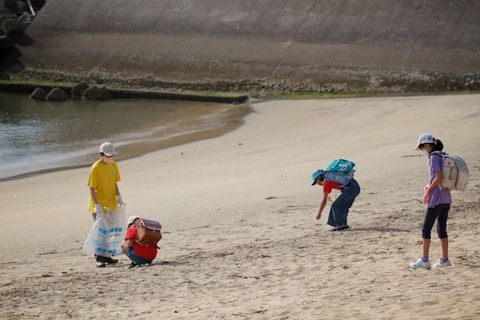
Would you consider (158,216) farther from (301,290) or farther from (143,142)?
(143,142)

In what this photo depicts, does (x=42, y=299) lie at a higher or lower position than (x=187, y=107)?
lower

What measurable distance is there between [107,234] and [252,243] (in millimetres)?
1631

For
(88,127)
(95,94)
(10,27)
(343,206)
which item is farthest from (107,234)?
(10,27)

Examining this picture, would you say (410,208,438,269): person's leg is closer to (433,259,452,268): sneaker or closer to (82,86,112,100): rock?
(433,259,452,268): sneaker

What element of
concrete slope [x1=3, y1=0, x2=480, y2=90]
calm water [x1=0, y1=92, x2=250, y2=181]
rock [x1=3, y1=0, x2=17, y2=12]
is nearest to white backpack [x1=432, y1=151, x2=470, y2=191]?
calm water [x1=0, y1=92, x2=250, y2=181]

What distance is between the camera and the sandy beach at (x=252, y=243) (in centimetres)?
830

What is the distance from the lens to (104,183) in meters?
10.5

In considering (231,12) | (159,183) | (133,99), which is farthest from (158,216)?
(231,12)

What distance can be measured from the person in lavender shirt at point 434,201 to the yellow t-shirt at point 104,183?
3525 mm

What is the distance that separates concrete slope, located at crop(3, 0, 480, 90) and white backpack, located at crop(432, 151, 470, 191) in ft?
66.5

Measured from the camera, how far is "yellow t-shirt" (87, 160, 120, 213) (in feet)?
34.6

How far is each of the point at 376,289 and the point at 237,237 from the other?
3.06m

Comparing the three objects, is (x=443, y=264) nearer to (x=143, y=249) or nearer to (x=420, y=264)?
(x=420, y=264)

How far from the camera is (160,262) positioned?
1026 cm
